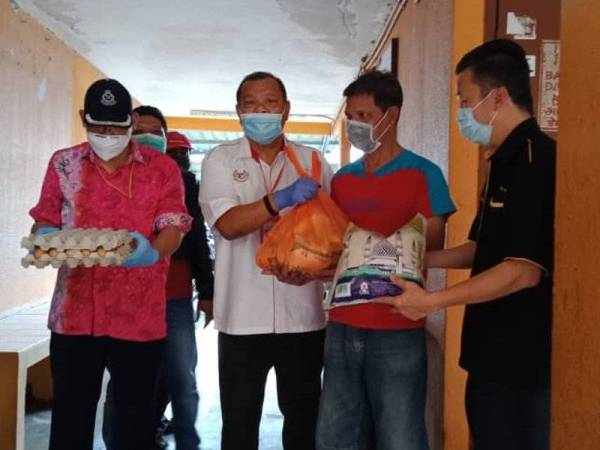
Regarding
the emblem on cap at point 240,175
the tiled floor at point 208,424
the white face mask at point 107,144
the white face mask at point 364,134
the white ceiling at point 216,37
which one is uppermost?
the white ceiling at point 216,37

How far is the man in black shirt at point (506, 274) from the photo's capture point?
1.36m

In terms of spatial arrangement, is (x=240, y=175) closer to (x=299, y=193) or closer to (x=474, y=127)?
(x=299, y=193)

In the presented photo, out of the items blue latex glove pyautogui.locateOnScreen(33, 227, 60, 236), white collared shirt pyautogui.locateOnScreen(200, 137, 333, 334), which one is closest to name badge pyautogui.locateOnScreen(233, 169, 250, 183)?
white collared shirt pyautogui.locateOnScreen(200, 137, 333, 334)

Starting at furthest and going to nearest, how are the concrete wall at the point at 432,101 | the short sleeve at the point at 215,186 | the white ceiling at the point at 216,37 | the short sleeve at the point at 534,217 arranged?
the white ceiling at the point at 216,37 < the concrete wall at the point at 432,101 < the short sleeve at the point at 215,186 < the short sleeve at the point at 534,217

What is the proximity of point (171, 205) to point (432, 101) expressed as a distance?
1.48 meters

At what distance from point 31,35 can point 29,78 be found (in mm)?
335

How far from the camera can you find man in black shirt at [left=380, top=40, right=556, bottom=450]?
136 cm

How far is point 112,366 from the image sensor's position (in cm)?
198

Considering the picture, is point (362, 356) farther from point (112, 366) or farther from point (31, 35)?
point (31, 35)

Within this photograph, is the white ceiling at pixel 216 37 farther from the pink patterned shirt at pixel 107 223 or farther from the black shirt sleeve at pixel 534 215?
the black shirt sleeve at pixel 534 215

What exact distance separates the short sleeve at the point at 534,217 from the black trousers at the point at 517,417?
0.95 feet

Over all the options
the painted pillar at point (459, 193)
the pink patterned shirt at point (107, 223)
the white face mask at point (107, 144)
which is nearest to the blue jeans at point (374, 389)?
the pink patterned shirt at point (107, 223)

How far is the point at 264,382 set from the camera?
2012 mm

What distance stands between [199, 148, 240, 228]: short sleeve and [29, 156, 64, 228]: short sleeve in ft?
1.45
